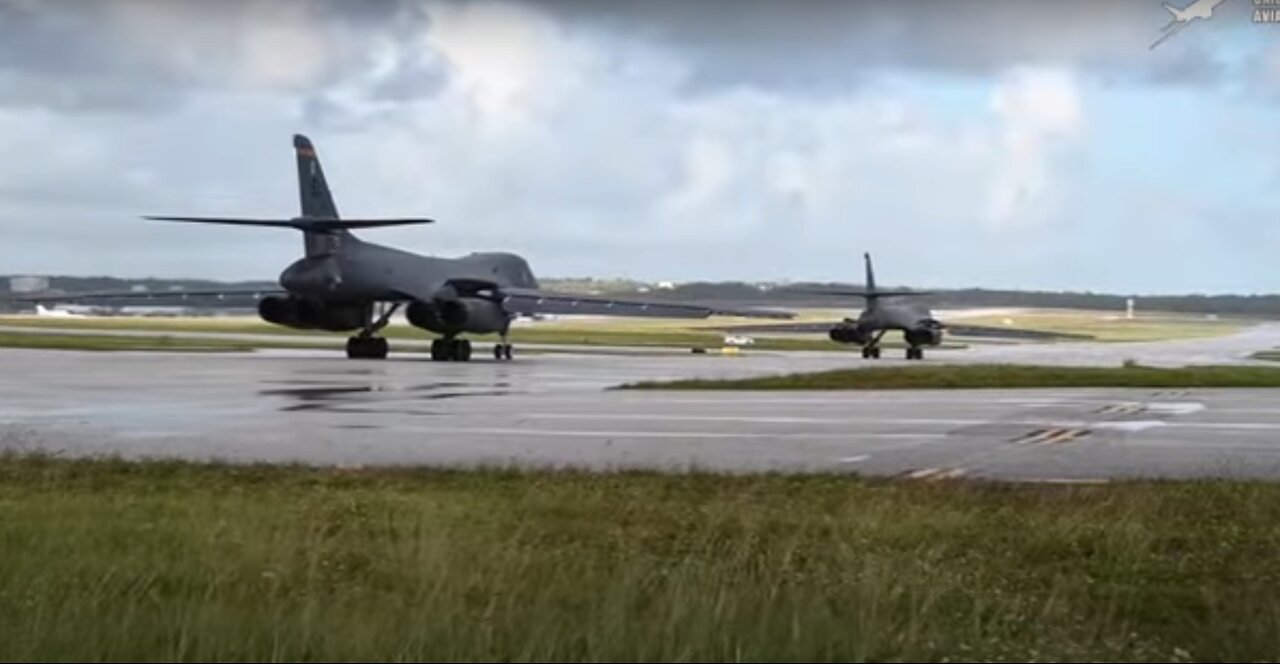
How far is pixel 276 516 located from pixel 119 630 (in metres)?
3.55

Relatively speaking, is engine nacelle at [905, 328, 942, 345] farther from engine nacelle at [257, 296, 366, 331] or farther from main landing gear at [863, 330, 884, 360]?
engine nacelle at [257, 296, 366, 331]

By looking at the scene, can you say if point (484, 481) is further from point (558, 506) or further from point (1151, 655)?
point (1151, 655)

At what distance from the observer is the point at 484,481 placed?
12.2 metres

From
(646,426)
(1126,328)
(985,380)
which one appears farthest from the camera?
(1126,328)

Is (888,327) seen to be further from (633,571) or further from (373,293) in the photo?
(633,571)

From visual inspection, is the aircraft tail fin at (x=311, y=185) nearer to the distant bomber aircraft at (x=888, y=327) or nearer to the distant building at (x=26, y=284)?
the distant bomber aircraft at (x=888, y=327)

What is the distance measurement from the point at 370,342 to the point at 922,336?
24180mm

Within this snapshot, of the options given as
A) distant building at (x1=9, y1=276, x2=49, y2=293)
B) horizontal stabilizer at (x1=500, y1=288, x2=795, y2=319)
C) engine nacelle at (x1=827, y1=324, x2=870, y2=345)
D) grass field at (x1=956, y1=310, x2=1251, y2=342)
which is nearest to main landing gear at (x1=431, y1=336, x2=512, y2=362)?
horizontal stabilizer at (x1=500, y1=288, x2=795, y2=319)

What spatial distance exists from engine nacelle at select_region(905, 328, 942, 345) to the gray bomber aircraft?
15064 millimetres

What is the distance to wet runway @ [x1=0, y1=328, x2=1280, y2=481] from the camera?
14367 millimetres

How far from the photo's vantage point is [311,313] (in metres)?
46.3

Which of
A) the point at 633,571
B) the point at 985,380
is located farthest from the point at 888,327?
the point at 633,571

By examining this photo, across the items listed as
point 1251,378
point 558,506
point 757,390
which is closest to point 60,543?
point 558,506

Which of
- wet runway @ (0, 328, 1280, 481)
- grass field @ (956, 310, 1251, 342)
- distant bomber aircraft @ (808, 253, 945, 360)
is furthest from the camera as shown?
grass field @ (956, 310, 1251, 342)
